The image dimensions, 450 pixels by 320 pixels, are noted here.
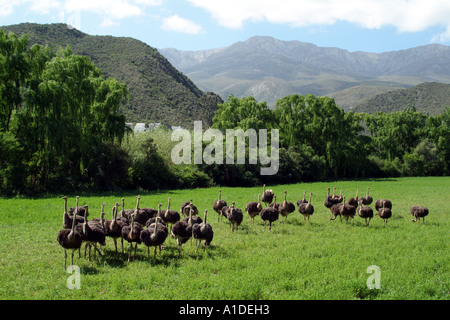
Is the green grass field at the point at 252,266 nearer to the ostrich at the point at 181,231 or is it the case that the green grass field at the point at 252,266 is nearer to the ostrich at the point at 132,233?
the ostrich at the point at 181,231

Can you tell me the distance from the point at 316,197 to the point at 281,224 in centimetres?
1352

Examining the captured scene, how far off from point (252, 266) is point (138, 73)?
277ft

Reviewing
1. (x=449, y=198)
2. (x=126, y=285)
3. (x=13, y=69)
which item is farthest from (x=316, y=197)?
(x=13, y=69)

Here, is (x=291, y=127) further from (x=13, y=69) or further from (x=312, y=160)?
(x=13, y=69)

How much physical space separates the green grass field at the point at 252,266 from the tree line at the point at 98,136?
497 inches

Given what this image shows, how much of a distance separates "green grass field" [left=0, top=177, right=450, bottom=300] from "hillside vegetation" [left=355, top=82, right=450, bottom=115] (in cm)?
12347

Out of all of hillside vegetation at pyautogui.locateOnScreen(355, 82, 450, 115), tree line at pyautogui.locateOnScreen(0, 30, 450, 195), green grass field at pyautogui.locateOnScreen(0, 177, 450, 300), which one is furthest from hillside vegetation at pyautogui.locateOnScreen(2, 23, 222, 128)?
hillside vegetation at pyautogui.locateOnScreen(355, 82, 450, 115)

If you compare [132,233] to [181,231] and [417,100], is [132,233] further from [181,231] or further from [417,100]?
[417,100]

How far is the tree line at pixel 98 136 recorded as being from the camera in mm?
27547

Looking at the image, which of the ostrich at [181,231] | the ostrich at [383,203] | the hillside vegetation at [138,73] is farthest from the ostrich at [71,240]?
the hillside vegetation at [138,73]

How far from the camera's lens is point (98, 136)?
34344 mm

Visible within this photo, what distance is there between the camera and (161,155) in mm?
38219

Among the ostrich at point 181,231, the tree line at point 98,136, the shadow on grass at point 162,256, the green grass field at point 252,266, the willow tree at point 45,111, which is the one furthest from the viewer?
the tree line at point 98,136

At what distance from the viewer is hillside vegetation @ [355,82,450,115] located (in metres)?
125
